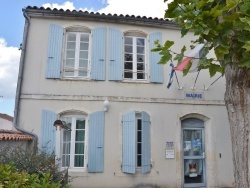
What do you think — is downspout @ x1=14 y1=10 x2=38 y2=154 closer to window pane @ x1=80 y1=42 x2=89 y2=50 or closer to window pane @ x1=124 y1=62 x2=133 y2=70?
window pane @ x1=80 y1=42 x2=89 y2=50

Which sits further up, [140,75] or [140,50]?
[140,50]

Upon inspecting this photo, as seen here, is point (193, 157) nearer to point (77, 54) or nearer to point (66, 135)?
point (66, 135)

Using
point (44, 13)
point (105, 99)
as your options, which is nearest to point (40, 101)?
point (105, 99)

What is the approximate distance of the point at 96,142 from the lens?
816 cm

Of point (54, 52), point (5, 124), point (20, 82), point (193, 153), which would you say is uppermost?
point (54, 52)

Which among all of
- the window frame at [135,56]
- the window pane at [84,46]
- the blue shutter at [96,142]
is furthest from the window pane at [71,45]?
the blue shutter at [96,142]

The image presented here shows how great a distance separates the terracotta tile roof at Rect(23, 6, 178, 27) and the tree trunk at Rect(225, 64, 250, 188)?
5.55m

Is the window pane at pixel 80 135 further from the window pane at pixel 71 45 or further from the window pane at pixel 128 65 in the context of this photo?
the window pane at pixel 71 45

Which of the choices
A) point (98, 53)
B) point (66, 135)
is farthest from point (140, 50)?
point (66, 135)

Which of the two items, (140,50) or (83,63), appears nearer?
(83,63)

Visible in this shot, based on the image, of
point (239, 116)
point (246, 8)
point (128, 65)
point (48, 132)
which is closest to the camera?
point (246, 8)

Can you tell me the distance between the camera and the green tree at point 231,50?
341 cm

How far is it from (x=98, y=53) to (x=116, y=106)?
184cm

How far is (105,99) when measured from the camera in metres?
8.46
